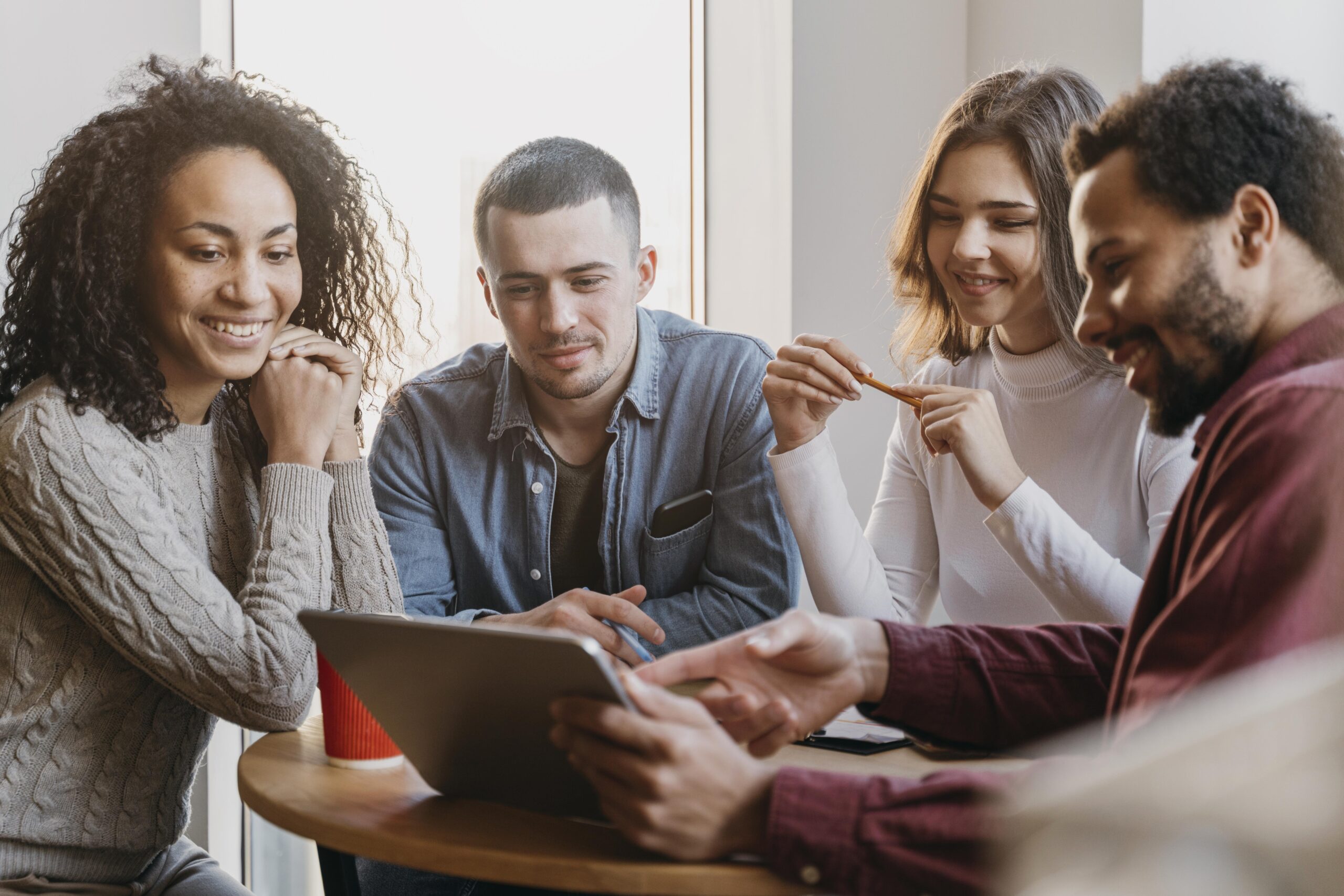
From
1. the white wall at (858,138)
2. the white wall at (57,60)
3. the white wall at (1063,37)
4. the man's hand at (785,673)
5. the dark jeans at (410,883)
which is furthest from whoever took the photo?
the white wall at (858,138)

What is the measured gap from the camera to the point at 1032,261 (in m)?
1.79

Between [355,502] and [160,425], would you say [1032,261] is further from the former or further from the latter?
[160,425]

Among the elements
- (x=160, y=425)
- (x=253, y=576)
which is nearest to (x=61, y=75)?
(x=160, y=425)

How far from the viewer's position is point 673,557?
186cm

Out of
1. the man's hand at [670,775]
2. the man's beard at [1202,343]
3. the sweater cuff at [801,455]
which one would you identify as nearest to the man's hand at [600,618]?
the sweater cuff at [801,455]

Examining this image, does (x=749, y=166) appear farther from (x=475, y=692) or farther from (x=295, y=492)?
(x=475, y=692)

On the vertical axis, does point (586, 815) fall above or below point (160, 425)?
below

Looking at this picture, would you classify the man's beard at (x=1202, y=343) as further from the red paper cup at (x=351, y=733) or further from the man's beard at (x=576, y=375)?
the man's beard at (x=576, y=375)

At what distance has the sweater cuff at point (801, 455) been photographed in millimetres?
1795

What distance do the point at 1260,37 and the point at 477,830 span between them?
6.80 ft

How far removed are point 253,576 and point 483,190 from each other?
0.83 m

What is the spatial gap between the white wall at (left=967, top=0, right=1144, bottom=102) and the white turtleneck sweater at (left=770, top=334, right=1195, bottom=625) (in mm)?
604

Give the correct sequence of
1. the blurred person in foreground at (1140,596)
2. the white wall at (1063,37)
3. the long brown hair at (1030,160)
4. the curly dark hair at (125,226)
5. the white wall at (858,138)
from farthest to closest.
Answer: the white wall at (858,138), the white wall at (1063,37), the long brown hair at (1030,160), the curly dark hair at (125,226), the blurred person in foreground at (1140,596)

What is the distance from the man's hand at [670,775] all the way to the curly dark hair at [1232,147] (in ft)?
1.86
